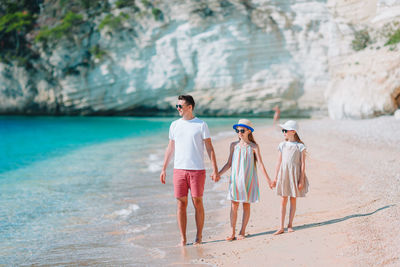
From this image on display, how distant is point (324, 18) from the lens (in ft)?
92.4

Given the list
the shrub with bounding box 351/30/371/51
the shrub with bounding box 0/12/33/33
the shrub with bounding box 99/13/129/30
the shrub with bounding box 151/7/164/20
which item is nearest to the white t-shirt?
the shrub with bounding box 351/30/371/51

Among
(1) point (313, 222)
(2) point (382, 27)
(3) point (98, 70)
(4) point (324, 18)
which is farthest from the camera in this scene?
(3) point (98, 70)

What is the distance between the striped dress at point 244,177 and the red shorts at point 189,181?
0.36 m

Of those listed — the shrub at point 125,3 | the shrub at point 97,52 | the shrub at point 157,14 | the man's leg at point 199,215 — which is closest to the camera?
the man's leg at point 199,215

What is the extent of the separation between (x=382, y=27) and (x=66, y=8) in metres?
22.2

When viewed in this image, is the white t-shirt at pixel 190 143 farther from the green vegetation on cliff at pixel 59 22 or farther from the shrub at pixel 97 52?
the shrub at pixel 97 52

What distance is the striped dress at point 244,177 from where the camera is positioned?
4.49 metres

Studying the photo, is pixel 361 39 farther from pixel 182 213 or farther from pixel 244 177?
pixel 182 213

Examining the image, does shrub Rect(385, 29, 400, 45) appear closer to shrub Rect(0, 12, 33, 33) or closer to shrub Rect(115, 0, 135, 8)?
shrub Rect(115, 0, 135, 8)

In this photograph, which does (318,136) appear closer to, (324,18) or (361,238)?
(361,238)

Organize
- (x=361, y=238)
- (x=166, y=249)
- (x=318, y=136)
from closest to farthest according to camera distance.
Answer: (x=361, y=238), (x=166, y=249), (x=318, y=136)

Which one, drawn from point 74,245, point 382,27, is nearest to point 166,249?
point 74,245

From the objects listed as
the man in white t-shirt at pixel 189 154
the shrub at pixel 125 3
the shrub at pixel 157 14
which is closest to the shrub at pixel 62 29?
the shrub at pixel 125 3

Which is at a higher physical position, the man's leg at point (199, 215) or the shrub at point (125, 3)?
the shrub at point (125, 3)
